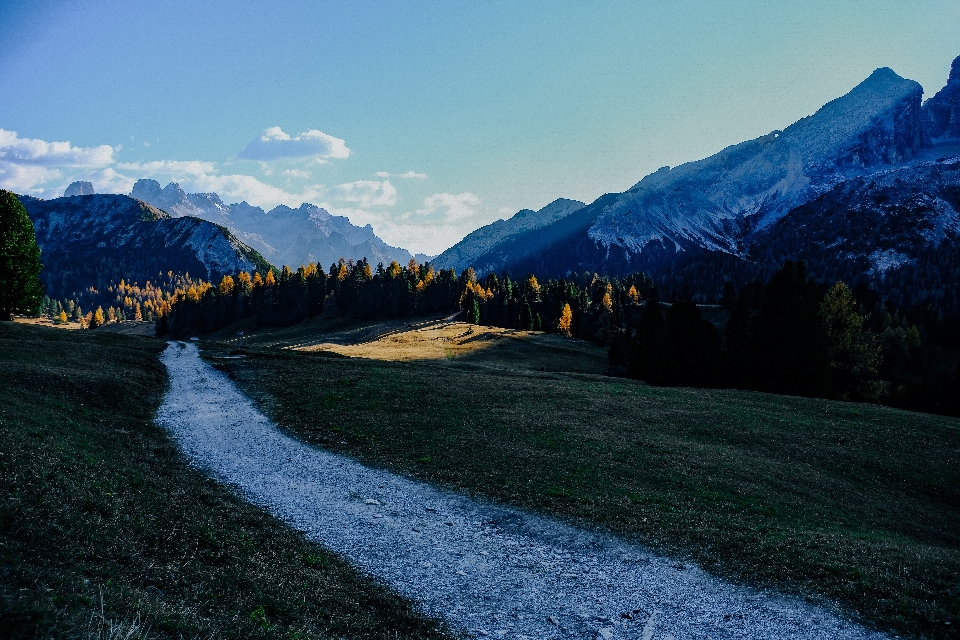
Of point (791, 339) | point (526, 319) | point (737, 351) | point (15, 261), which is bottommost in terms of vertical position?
point (737, 351)

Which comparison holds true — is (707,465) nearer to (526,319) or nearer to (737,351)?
(737,351)

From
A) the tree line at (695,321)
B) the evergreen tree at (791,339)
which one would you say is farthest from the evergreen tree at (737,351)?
the evergreen tree at (791,339)

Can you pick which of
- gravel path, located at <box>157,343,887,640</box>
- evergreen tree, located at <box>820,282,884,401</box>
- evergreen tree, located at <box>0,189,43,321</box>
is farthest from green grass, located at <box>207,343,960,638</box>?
evergreen tree, located at <box>0,189,43,321</box>

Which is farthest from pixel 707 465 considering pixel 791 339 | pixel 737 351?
pixel 737 351

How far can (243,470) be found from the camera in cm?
2414

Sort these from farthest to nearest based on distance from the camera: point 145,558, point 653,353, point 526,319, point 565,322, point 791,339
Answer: point 526,319
point 565,322
point 653,353
point 791,339
point 145,558

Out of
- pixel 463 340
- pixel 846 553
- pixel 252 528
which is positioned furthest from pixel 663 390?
pixel 463 340

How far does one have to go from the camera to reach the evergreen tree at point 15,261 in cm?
5953

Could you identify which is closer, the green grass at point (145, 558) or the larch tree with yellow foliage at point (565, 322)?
the green grass at point (145, 558)

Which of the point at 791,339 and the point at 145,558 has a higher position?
the point at 791,339

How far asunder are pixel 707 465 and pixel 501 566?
16.7 meters

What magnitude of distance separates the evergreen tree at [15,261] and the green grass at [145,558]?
166 feet

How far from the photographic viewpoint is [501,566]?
52.6ft

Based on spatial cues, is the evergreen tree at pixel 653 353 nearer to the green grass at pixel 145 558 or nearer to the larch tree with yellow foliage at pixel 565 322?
the green grass at pixel 145 558
